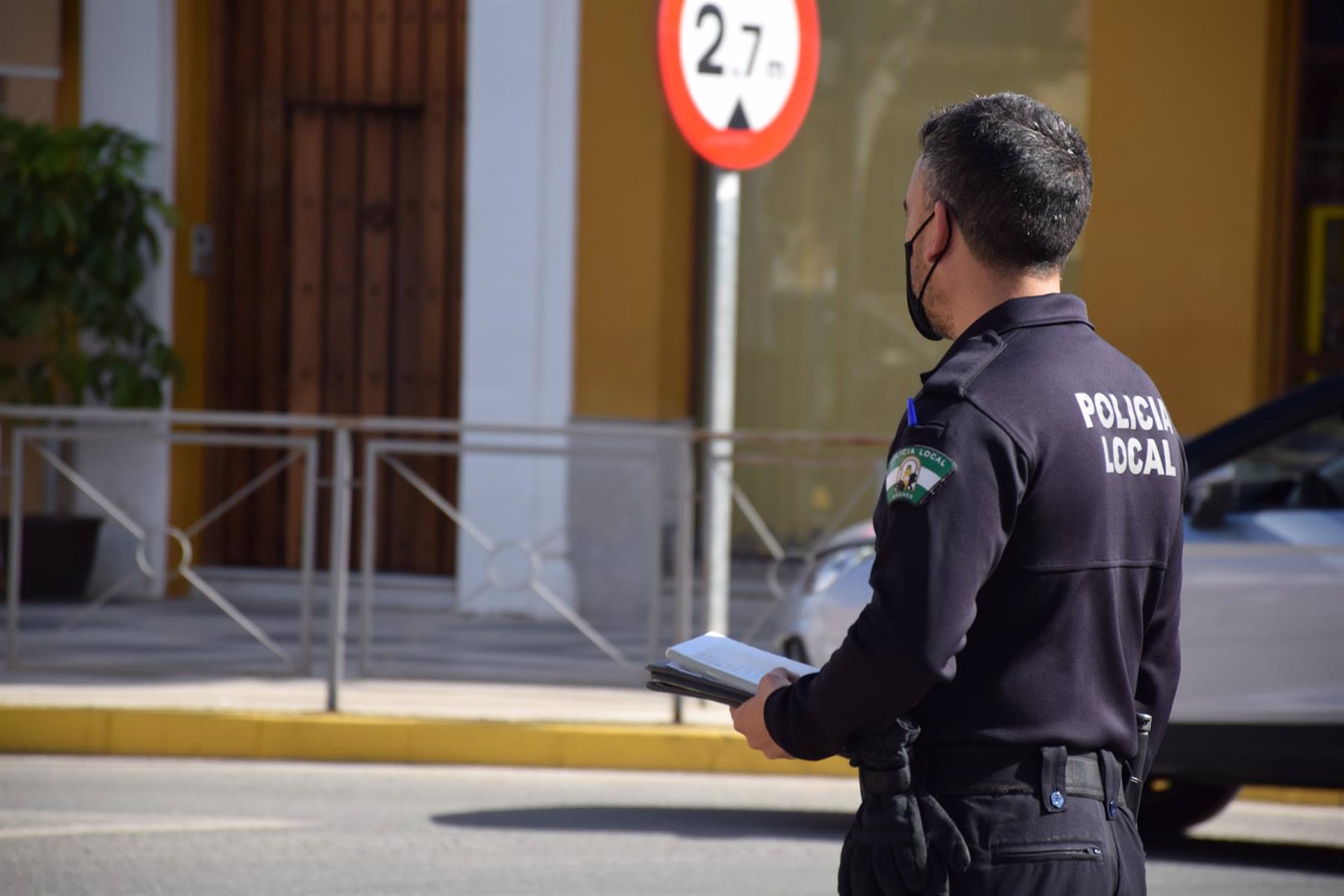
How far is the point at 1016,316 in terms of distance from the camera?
2383 mm

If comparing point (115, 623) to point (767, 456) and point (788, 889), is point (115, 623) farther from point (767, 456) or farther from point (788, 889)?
point (788, 889)

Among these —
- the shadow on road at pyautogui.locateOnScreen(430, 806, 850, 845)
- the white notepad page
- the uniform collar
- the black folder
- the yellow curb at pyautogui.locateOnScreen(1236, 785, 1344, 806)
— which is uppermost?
the uniform collar

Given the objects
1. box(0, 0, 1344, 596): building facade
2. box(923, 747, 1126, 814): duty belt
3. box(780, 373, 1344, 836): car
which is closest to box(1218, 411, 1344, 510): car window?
box(780, 373, 1344, 836): car

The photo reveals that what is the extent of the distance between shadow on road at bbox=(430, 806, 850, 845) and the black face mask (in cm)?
408

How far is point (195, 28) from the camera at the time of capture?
1198cm

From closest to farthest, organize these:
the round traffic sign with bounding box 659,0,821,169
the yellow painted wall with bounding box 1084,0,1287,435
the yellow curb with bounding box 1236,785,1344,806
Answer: the round traffic sign with bounding box 659,0,821,169 → the yellow curb with bounding box 1236,785,1344,806 → the yellow painted wall with bounding box 1084,0,1287,435

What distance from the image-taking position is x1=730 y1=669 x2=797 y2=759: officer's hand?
241 cm

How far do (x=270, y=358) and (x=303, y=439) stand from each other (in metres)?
4.38

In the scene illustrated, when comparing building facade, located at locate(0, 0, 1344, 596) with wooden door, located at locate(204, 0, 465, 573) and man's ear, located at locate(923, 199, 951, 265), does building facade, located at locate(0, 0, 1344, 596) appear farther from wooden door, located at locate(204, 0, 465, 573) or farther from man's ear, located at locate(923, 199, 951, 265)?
man's ear, located at locate(923, 199, 951, 265)

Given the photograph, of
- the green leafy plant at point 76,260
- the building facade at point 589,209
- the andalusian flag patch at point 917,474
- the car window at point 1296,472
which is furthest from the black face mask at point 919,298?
the green leafy plant at point 76,260

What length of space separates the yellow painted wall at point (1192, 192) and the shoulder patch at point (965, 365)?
8.43m

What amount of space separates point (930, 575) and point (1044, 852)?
1.27 feet

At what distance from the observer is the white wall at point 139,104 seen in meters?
11.8

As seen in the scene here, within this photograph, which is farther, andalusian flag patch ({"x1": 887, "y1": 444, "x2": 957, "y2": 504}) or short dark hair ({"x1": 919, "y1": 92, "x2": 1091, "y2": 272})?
short dark hair ({"x1": 919, "y1": 92, "x2": 1091, "y2": 272})
